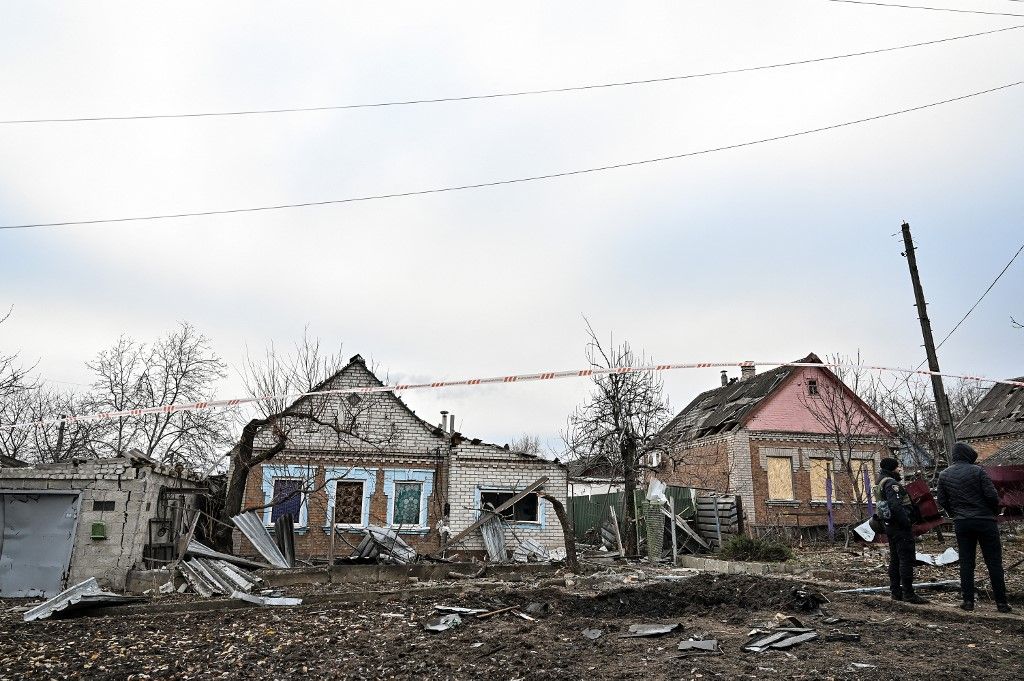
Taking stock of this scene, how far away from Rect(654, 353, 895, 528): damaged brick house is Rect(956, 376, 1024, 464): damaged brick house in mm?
10884

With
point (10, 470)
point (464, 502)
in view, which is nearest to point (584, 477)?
point (464, 502)

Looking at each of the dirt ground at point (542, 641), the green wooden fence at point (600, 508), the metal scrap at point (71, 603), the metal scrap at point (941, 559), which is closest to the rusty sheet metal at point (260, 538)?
the metal scrap at point (71, 603)

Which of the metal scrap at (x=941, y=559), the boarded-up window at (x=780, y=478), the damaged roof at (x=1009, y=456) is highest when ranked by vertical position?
the damaged roof at (x=1009, y=456)

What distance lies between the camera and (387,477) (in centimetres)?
1859

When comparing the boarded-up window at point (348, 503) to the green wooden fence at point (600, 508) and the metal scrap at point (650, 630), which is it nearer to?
the green wooden fence at point (600, 508)

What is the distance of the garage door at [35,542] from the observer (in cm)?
1314

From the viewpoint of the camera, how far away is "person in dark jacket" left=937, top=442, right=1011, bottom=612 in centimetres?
711

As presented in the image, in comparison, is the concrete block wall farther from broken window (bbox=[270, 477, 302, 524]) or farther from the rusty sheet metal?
broken window (bbox=[270, 477, 302, 524])

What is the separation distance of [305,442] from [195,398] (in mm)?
15186

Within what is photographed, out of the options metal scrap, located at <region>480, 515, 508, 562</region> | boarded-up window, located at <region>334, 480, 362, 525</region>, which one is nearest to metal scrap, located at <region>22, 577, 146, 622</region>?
boarded-up window, located at <region>334, 480, 362, 525</region>

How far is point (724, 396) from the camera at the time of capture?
27609 mm

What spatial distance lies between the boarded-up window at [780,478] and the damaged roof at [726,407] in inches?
69.0

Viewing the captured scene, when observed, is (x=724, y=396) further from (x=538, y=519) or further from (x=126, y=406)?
(x=126, y=406)

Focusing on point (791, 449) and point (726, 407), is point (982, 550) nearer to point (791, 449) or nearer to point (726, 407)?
point (791, 449)
